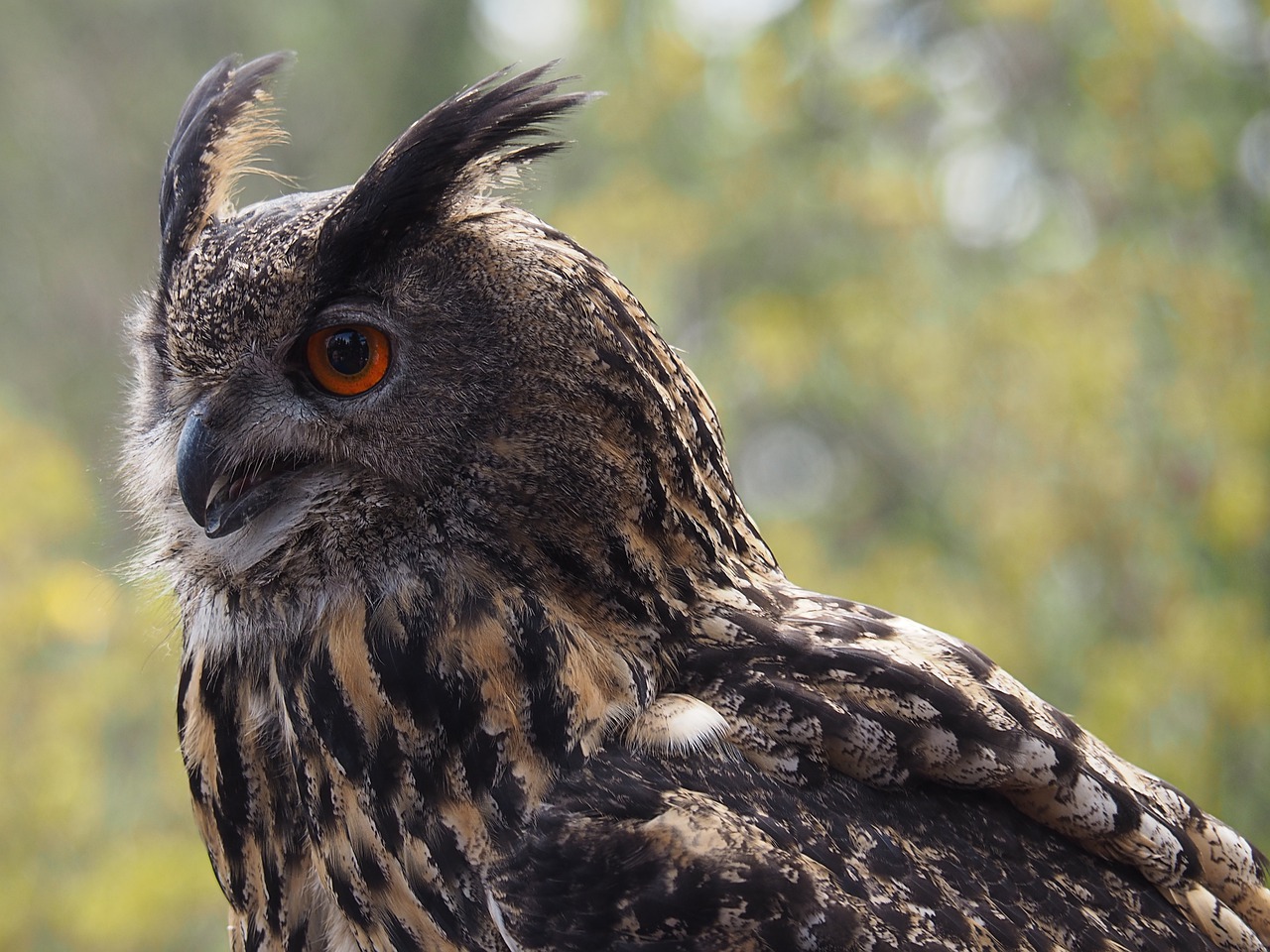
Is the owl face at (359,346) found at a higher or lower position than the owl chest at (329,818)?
higher

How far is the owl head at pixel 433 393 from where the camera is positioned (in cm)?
137

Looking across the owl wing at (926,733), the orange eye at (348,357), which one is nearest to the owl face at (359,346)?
the orange eye at (348,357)

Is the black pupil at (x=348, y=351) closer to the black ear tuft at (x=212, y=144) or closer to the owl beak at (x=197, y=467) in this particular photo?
the owl beak at (x=197, y=467)

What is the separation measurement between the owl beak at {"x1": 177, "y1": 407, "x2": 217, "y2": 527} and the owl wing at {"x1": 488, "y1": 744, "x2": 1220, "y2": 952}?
0.57 meters

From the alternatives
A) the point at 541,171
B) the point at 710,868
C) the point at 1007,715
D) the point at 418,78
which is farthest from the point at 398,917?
the point at 418,78

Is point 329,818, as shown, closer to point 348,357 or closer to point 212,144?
point 348,357

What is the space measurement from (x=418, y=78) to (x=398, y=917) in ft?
23.7

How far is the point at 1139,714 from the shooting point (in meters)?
3.13

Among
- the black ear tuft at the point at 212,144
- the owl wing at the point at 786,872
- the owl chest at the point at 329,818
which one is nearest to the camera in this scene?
the owl wing at the point at 786,872

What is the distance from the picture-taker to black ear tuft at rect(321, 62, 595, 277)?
1351 mm

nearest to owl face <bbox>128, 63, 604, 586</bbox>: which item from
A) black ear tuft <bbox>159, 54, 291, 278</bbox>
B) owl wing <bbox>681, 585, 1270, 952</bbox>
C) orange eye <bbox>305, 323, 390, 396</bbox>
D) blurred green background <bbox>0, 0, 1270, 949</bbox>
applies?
orange eye <bbox>305, 323, 390, 396</bbox>

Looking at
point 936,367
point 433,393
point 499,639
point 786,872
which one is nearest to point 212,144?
point 433,393

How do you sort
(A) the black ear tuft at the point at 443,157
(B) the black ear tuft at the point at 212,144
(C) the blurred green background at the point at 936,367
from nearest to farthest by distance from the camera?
(A) the black ear tuft at the point at 443,157 → (B) the black ear tuft at the point at 212,144 → (C) the blurred green background at the point at 936,367

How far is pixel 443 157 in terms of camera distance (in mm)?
1387
